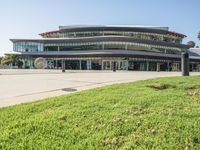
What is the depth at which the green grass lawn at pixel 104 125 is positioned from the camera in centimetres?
494

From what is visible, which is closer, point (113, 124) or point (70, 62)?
point (113, 124)

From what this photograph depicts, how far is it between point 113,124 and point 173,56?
6602cm

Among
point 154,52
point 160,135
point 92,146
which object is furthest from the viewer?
point 154,52

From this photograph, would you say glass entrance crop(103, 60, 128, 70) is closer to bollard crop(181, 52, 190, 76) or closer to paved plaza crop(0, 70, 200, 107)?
bollard crop(181, 52, 190, 76)

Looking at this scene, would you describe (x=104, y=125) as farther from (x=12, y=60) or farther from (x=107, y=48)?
(x=12, y=60)

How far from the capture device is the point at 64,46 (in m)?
72.9

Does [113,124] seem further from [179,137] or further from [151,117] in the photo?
[179,137]

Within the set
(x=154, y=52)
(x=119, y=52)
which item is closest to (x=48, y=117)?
(x=119, y=52)

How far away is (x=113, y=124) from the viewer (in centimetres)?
579

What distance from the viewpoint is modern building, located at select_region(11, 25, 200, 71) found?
6488 centimetres

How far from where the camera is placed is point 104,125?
18.9 feet

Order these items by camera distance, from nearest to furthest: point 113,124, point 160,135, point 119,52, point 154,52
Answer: point 160,135 < point 113,124 < point 119,52 < point 154,52

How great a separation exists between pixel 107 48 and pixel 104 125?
62262 millimetres

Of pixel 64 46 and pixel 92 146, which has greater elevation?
pixel 64 46
